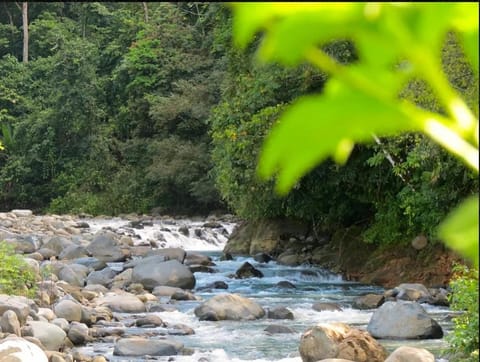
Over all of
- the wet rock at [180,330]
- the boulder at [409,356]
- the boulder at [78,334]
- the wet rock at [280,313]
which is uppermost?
the boulder at [409,356]

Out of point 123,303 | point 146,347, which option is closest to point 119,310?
point 123,303

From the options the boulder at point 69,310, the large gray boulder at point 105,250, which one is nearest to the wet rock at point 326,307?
the boulder at point 69,310

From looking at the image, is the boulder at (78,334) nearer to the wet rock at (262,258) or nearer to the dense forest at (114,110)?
the wet rock at (262,258)

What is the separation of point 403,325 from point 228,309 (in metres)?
2.27

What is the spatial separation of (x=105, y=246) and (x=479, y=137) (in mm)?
16260

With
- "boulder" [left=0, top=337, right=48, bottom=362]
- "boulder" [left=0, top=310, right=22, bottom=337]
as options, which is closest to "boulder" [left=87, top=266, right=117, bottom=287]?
"boulder" [left=0, top=310, right=22, bottom=337]

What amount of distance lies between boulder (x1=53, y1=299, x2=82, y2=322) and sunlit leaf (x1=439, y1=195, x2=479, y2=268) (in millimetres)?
9310

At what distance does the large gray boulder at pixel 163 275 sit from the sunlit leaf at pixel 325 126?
1226 cm

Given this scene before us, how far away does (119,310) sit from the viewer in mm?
10648

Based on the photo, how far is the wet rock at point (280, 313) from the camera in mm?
9891

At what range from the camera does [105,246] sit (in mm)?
16406

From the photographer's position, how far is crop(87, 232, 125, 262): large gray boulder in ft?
52.6

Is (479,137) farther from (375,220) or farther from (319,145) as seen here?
(375,220)

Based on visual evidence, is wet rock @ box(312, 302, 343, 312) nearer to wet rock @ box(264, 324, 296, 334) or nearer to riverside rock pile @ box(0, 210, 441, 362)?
riverside rock pile @ box(0, 210, 441, 362)
